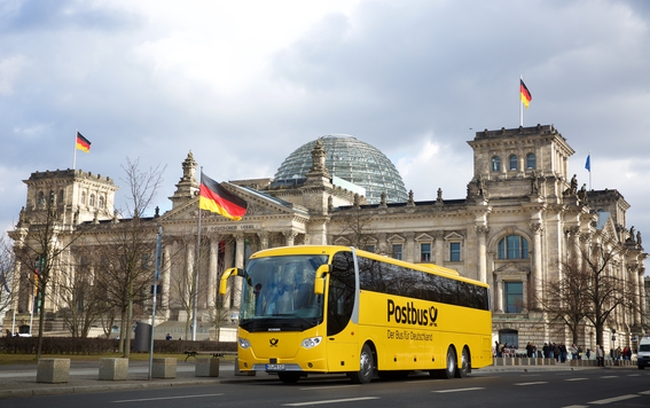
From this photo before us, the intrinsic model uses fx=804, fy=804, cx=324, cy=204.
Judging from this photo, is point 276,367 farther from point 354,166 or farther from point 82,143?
point 354,166

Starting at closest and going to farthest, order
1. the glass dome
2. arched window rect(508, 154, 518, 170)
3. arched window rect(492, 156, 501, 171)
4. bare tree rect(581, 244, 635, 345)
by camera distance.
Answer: bare tree rect(581, 244, 635, 345), arched window rect(508, 154, 518, 170), arched window rect(492, 156, 501, 171), the glass dome

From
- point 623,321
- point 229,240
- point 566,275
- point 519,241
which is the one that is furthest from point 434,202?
point 623,321

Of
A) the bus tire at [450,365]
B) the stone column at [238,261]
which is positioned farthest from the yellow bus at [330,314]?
the stone column at [238,261]

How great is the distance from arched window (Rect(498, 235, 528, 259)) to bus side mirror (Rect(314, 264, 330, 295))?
65584mm

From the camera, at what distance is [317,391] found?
74.3 ft

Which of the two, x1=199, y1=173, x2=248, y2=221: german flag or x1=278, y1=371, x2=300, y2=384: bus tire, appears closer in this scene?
x1=278, y1=371, x2=300, y2=384: bus tire

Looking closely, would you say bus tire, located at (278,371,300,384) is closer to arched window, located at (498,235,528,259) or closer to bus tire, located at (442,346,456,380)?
bus tire, located at (442,346,456,380)

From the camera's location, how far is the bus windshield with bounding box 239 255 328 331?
84.6 feet

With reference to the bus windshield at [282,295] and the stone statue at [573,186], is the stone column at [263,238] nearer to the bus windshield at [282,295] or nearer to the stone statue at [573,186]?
the stone statue at [573,186]

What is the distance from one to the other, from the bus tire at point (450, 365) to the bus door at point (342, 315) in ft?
24.3

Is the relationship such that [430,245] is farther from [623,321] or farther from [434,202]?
[623,321]

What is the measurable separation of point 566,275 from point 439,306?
171 feet

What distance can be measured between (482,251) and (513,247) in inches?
141

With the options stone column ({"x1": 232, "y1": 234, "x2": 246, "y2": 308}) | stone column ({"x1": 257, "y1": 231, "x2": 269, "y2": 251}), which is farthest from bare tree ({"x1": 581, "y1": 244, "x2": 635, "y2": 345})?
stone column ({"x1": 232, "y1": 234, "x2": 246, "y2": 308})
